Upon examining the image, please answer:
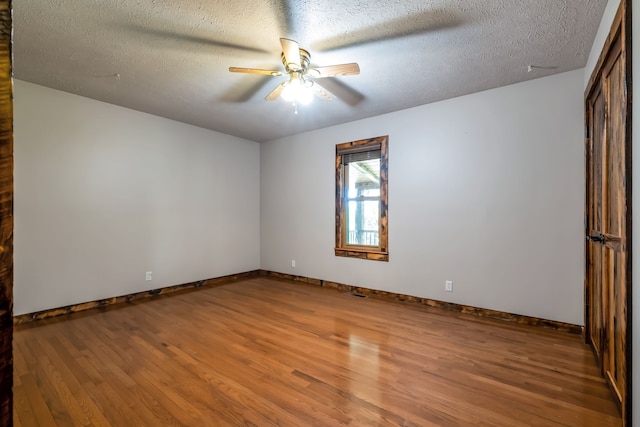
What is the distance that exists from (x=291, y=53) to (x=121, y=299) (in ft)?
12.3

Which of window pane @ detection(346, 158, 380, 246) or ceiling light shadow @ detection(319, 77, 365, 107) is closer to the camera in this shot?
ceiling light shadow @ detection(319, 77, 365, 107)

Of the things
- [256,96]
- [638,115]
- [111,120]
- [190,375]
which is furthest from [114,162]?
[638,115]

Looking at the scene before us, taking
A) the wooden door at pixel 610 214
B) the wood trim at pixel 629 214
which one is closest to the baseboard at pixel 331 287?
the wooden door at pixel 610 214

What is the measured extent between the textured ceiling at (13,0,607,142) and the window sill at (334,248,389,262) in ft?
6.77

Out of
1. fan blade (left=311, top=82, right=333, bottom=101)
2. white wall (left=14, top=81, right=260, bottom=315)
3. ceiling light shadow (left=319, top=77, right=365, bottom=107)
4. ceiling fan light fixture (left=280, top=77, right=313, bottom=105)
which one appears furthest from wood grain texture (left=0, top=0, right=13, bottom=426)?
white wall (left=14, top=81, right=260, bottom=315)

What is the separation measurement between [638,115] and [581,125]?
1843 millimetres

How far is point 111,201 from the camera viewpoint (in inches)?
147

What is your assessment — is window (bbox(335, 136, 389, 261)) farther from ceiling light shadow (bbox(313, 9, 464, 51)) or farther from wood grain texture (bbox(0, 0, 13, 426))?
wood grain texture (bbox(0, 0, 13, 426))

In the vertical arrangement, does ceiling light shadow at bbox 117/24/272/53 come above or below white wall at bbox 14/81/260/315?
above

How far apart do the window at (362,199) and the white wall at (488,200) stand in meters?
0.13

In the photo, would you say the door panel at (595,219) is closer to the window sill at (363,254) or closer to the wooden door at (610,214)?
the wooden door at (610,214)

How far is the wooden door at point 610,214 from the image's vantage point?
1457 mm

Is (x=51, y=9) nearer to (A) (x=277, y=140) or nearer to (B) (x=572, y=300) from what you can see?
(A) (x=277, y=140)

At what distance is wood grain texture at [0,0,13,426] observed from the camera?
0.47 metres
